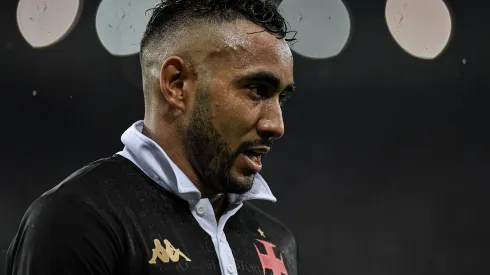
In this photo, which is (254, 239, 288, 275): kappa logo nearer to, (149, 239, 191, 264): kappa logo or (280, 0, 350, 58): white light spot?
(149, 239, 191, 264): kappa logo

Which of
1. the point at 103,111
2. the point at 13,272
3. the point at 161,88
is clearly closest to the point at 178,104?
the point at 161,88

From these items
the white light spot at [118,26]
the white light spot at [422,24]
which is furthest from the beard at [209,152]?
the white light spot at [422,24]

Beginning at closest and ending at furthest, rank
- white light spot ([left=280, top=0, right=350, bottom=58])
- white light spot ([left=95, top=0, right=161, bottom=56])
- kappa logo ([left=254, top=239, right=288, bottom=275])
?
kappa logo ([left=254, top=239, right=288, bottom=275]), white light spot ([left=95, top=0, right=161, bottom=56]), white light spot ([left=280, top=0, right=350, bottom=58])

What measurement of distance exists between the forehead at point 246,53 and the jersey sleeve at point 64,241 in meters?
0.27

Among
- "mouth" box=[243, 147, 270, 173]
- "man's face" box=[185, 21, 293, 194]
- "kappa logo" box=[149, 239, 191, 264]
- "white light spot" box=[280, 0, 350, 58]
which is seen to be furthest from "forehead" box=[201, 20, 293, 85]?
"white light spot" box=[280, 0, 350, 58]

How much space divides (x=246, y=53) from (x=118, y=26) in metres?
1.47

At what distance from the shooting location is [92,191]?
87 cm

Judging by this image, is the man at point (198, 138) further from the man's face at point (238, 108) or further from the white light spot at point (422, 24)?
the white light spot at point (422, 24)

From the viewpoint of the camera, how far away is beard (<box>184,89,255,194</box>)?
948 millimetres

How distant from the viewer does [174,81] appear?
0.97m

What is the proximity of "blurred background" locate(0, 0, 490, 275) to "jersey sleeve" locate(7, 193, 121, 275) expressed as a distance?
58.6 inches

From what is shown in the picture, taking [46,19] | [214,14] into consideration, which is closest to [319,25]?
[46,19]

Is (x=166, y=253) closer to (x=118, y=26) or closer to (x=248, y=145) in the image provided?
(x=248, y=145)

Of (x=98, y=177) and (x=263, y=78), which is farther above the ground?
(x=263, y=78)
